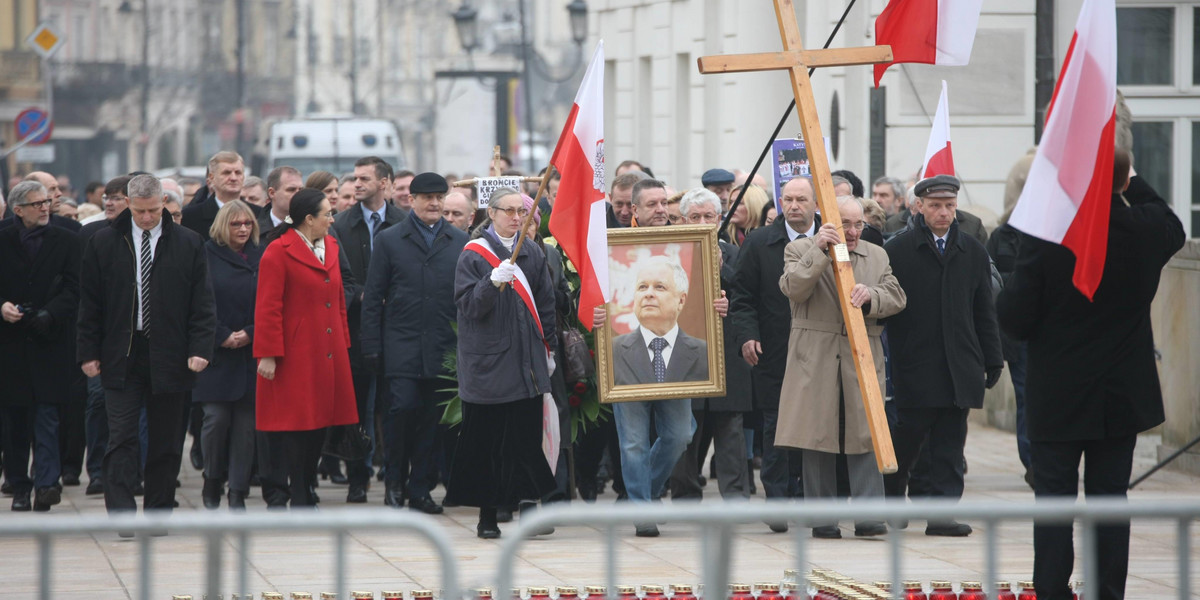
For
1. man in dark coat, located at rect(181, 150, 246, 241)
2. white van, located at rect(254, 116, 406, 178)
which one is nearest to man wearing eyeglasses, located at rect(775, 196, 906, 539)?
man in dark coat, located at rect(181, 150, 246, 241)

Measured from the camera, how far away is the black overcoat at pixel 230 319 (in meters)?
10.1

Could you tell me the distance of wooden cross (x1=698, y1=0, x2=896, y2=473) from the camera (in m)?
8.02

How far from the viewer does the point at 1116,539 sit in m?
6.10

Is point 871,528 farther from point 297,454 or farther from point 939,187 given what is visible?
point 297,454

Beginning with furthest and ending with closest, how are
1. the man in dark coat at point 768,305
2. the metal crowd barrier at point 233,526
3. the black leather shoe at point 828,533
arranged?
1. the man in dark coat at point 768,305
2. the black leather shoe at point 828,533
3. the metal crowd barrier at point 233,526

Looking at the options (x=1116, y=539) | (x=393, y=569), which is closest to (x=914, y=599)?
(x=1116, y=539)

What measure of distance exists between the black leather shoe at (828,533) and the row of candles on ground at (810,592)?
19.9 inches

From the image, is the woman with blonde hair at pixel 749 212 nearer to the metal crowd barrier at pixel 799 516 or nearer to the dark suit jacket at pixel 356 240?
the dark suit jacket at pixel 356 240

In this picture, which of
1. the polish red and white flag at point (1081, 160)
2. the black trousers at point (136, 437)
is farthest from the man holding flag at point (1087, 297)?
the black trousers at point (136, 437)

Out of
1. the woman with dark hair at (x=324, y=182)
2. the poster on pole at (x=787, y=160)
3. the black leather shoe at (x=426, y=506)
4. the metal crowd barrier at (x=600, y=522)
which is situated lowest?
the black leather shoe at (x=426, y=506)

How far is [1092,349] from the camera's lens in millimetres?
6395

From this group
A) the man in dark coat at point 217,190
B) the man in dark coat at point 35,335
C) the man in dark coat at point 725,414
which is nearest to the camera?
the man in dark coat at point 725,414

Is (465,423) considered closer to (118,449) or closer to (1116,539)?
(118,449)

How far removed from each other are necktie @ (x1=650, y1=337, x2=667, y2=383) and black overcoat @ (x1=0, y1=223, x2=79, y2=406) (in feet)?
13.1
